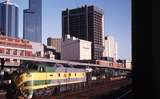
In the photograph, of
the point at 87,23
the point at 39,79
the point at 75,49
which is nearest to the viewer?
the point at 39,79

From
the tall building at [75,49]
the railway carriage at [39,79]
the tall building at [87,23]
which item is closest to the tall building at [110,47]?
the tall building at [87,23]

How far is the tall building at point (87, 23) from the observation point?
101125 mm

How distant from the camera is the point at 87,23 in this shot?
99438 mm

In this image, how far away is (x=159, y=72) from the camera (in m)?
4.09

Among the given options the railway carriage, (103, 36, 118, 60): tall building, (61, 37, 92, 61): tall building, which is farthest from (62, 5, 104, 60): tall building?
the railway carriage

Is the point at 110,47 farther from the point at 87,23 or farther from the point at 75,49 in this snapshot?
the point at 87,23

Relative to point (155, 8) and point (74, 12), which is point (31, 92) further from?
point (74, 12)

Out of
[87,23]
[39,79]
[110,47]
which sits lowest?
[39,79]

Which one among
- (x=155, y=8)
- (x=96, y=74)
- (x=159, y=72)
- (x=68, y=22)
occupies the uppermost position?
(x=68, y=22)

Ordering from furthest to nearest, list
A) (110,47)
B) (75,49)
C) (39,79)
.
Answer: (110,47) < (75,49) < (39,79)

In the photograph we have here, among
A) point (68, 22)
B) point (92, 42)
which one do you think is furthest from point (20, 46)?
point (92, 42)

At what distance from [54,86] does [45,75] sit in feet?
9.48

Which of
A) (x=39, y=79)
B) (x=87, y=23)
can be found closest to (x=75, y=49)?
(x=87, y=23)

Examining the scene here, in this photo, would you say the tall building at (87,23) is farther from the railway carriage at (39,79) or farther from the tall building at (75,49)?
the railway carriage at (39,79)
